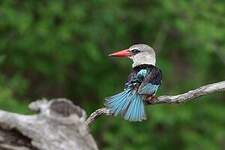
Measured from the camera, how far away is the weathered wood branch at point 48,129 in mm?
3150

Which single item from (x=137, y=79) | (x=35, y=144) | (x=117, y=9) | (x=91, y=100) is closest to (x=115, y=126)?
(x=91, y=100)

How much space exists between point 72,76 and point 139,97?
173 inches

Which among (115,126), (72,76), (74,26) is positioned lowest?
(115,126)

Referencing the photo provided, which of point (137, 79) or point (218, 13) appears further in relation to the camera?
point (218, 13)

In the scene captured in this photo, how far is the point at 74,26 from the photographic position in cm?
828

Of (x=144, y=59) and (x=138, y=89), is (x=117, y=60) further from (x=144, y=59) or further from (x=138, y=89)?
(x=138, y=89)

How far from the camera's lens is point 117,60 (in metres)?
8.65

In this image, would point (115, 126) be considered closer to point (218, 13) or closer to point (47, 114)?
point (218, 13)

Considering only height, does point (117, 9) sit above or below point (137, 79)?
above

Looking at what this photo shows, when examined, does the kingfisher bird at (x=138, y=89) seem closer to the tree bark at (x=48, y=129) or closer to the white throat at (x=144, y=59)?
the white throat at (x=144, y=59)

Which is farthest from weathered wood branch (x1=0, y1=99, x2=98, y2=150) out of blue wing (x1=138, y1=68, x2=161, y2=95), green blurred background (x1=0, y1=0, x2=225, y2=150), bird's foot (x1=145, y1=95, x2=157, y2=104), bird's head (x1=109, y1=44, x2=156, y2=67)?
green blurred background (x1=0, y1=0, x2=225, y2=150)

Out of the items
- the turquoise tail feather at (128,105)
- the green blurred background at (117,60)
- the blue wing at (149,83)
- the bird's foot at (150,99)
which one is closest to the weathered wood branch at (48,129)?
the turquoise tail feather at (128,105)

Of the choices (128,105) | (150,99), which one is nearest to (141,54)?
(150,99)

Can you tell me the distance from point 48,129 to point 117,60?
18.1ft
